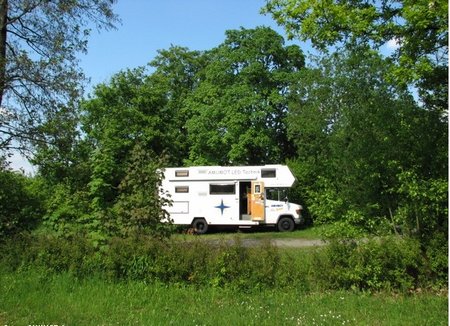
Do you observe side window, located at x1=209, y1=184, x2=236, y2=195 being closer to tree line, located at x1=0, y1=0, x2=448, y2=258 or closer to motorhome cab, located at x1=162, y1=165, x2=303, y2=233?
motorhome cab, located at x1=162, y1=165, x2=303, y2=233

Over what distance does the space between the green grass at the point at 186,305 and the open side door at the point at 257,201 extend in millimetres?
17950

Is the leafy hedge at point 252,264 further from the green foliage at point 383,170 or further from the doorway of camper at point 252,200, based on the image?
the doorway of camper at point 252,200

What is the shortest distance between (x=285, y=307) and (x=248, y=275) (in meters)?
1.46

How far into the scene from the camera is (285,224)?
88.4 feet

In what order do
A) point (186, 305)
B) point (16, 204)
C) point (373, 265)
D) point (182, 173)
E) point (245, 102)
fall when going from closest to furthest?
point (186, 305) → point (373, 265) → point (16, 204) → point (182, 173) → point (245, 102)

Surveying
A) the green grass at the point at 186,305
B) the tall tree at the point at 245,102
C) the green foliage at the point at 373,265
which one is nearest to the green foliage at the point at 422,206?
the green foliage at the point at 373,265

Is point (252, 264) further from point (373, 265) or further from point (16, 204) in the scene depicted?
point (16, 204)

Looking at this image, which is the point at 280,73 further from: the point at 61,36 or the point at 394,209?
the point at 394,209

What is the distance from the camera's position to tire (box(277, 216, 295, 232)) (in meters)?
26.8

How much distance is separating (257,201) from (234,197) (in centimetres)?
122

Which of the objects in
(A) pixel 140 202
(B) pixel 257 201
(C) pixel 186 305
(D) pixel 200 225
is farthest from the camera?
(D) pixel 200 225

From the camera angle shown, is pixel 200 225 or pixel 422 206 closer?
pixel 422 206

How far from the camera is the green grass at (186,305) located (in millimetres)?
A: 6484

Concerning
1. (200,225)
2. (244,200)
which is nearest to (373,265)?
(244,200)
